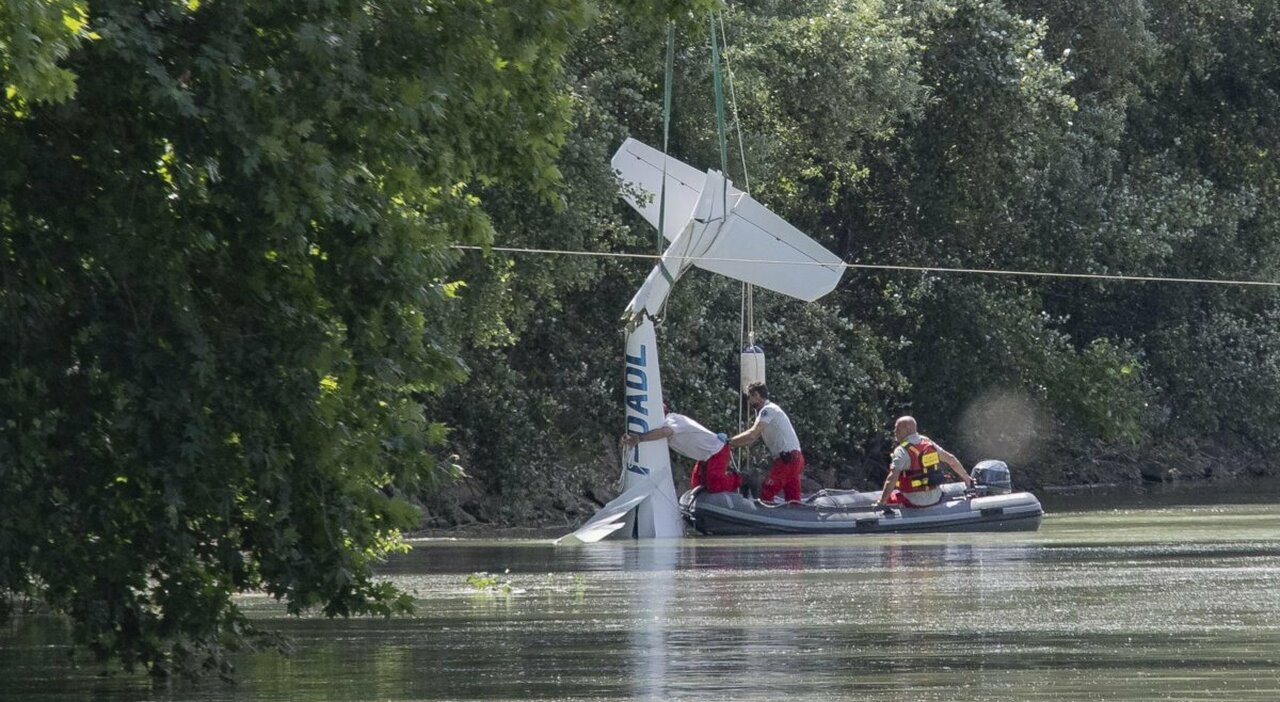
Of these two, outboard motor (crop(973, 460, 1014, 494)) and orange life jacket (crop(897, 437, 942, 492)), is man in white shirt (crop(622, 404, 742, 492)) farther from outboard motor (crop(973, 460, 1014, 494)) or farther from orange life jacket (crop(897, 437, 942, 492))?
outboard motor (crop(973, 460, 1014, 494))

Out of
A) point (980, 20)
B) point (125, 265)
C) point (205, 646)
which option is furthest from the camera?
point (980, 20)

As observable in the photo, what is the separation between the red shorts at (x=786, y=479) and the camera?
26234mm

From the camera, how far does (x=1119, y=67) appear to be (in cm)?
4506

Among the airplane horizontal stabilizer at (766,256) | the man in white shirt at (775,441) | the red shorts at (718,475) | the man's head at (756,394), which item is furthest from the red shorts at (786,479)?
the airplane horizontal stabilizer at (766,256)

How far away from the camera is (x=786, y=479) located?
26.5 metres

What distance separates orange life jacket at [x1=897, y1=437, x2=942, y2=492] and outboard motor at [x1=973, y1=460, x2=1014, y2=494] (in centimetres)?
98

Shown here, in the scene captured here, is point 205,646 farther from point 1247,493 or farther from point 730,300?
point 1247,493

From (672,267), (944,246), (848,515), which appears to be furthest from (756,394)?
(944,246)

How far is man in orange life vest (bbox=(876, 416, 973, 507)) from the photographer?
26344 millimetres

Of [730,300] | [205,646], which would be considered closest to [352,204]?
[205,646]

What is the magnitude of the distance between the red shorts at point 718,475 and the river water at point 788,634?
14.3 feet

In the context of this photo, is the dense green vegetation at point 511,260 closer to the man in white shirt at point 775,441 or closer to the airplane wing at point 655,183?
the airplane wing at point 655,183

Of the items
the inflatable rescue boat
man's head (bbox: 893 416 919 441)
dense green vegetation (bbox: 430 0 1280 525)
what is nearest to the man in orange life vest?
man's head (bbox: 893 416 919 441)

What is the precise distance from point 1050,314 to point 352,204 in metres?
37.5
